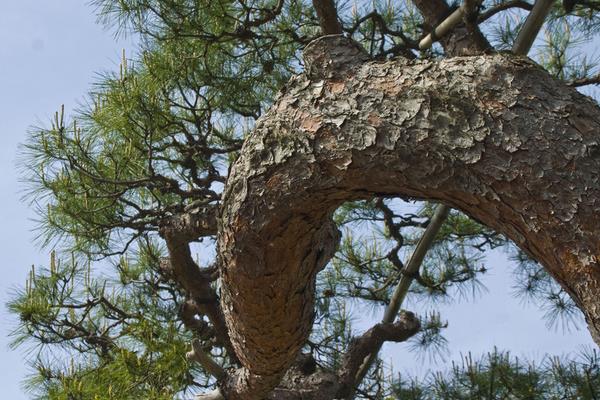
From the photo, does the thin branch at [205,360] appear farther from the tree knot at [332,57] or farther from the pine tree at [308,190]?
the tree knot at [332,57]

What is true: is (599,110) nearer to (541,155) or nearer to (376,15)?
(541,155)

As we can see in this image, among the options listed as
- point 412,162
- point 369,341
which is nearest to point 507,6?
point 369,341

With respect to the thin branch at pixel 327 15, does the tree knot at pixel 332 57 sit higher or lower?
lower

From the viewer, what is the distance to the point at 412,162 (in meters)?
0.97

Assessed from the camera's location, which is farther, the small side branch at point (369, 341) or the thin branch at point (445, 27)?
the small side branch at point (369, 341)

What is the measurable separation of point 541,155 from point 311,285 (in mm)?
431

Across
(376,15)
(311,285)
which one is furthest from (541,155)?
(376,15)

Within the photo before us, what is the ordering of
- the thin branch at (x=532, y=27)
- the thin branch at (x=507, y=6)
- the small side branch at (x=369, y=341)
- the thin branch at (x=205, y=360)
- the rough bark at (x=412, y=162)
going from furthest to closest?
the small side branch at (x=369, y=341) < the thin branch at (x=507, y=6) < the thin branch at (x=532, y=27) < the thin branch at (x=205, y=360) < the rough bark at (x=412, y=162)

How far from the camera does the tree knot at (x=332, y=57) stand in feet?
3.51

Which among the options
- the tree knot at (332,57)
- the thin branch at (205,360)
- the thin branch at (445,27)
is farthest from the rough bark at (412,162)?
the thin branch at (445,27)

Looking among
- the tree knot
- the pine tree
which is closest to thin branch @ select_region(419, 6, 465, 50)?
the pine tree

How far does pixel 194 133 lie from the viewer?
2.27 m

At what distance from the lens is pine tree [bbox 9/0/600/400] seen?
36.4 inches

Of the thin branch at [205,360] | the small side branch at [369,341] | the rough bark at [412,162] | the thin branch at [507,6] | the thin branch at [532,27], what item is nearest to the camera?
the rough bark at [412,162]
